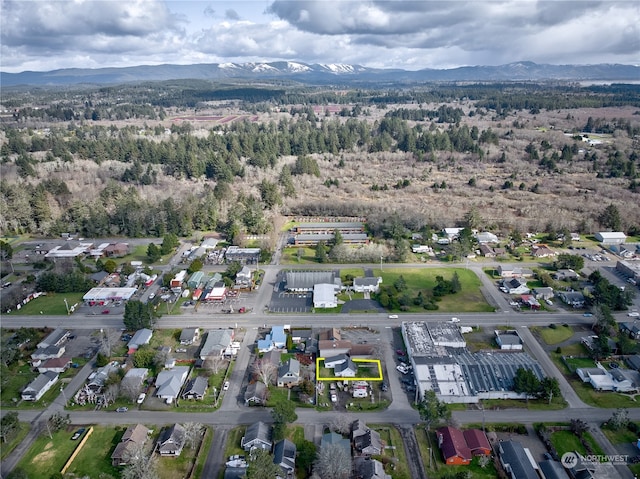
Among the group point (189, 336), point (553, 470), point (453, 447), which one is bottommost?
point (189, 336)

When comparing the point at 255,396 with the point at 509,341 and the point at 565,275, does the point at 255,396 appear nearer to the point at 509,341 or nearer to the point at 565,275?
the point at 509,341

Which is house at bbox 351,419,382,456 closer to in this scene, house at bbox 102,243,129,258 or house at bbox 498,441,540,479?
house at bbox 498,441,540,479

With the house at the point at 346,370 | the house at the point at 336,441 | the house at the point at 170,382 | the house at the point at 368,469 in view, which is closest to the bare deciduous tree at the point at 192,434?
the house at the point at 170,382

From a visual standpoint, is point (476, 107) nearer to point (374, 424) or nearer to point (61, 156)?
point (61, 156)

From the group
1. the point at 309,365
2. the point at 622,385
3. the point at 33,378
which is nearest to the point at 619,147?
the point at 622,385

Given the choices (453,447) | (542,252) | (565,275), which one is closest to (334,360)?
(453,447)

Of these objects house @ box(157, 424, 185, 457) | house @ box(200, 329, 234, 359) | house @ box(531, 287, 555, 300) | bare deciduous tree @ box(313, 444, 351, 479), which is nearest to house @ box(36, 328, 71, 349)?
house @ box(200, 329, 234, 359)
